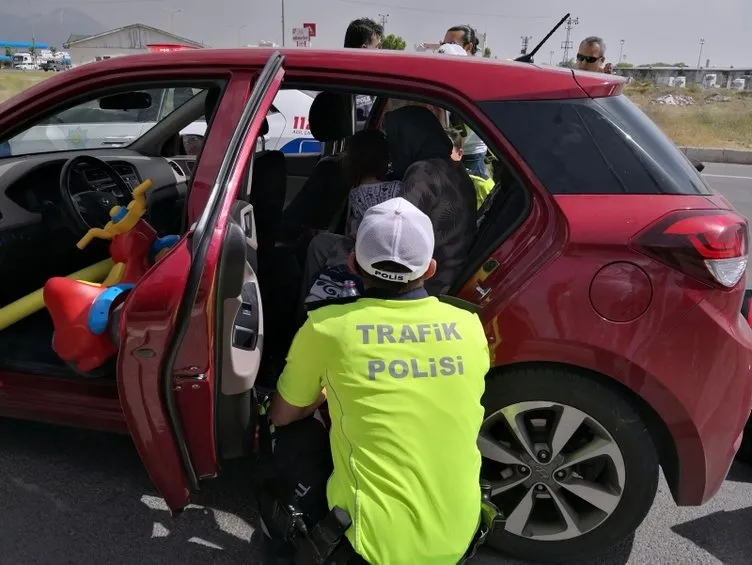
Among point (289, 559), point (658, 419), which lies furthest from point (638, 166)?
point (289, 559)

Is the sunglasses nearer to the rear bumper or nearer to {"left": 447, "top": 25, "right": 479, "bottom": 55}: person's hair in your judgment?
{"left": 447, "top": 25, "right": 479, "bottom": 55}: person's hair

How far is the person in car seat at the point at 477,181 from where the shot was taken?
3.22 metres

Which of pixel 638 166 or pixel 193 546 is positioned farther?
pixel 193 546

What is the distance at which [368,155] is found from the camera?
292 cm

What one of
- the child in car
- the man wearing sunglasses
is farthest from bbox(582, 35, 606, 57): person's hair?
the child in car

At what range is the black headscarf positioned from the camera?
271 centimetres

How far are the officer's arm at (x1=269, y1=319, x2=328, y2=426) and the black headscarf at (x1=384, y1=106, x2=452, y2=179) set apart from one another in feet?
3.91

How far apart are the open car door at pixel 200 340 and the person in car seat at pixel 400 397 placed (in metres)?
0.31

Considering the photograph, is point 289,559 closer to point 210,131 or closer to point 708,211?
point 210,131

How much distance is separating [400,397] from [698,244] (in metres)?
1.02

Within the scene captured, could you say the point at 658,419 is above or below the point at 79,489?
above

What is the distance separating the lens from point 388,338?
1.67 meters

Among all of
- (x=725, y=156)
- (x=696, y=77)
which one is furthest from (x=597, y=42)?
(x=696, y=77)

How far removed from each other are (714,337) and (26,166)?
3.04m
